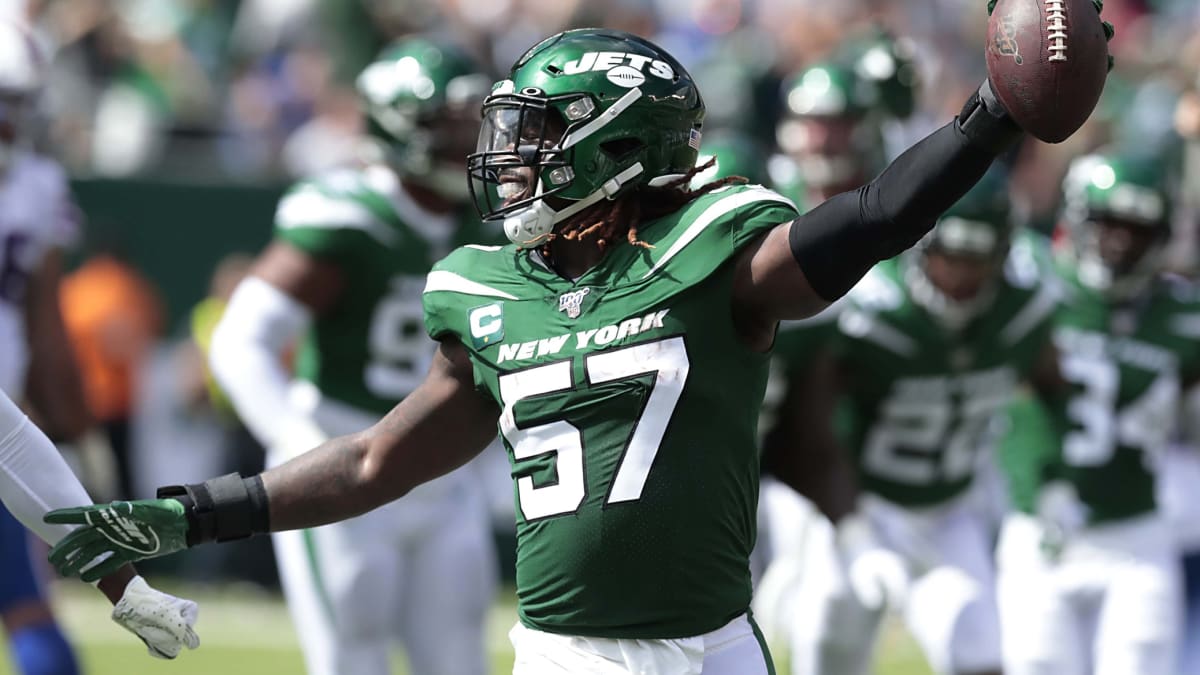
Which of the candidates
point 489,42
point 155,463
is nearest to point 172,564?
point 155,463

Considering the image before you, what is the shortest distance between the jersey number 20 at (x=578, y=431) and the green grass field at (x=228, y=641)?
4.48 metres

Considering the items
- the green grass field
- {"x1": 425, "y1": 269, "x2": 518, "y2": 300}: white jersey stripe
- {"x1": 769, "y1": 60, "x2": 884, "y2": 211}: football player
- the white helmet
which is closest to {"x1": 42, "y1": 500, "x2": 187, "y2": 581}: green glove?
{"x1": 425, "y1": 269, "x2": 518, "y2": 300}: white jersey stripe

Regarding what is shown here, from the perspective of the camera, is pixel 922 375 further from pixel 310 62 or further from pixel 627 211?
pixel 310 62

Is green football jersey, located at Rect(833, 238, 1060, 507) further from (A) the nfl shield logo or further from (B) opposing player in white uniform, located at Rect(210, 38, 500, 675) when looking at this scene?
(A) the nfl shield logo

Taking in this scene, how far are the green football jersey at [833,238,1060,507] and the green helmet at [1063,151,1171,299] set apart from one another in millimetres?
261

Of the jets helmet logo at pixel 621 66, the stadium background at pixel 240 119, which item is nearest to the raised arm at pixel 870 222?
the jets helmet logo at pixel 621 66

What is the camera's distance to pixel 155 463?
33.3ft

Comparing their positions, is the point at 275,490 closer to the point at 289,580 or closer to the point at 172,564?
the point at 289,580

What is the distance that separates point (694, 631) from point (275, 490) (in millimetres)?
844

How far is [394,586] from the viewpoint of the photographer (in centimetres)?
547

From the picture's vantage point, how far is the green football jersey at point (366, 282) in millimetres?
5520

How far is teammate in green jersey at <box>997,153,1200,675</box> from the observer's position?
5.96m

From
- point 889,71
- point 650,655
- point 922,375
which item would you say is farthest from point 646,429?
point 889,71

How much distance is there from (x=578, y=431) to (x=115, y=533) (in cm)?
88
